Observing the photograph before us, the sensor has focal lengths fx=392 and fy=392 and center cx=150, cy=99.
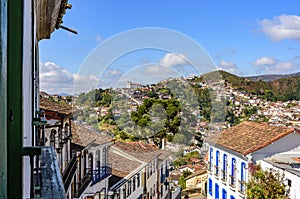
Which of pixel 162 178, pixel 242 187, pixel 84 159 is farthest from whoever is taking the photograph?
pixel 242 187

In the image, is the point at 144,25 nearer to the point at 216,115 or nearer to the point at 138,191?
the point at 216,115

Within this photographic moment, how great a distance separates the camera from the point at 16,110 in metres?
0.57

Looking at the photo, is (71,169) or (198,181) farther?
(198,181)

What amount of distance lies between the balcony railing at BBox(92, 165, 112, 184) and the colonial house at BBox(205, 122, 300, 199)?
1.94 metres

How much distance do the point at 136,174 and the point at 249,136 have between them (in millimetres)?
2753

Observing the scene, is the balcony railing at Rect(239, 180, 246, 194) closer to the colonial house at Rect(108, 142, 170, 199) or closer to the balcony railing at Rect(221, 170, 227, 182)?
→ the balcony railing at Rect(221, 170, 227, 182)

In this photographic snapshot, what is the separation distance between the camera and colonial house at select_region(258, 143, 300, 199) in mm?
6578

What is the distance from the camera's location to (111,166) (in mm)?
7422

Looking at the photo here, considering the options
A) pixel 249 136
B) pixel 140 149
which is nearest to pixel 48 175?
pixel 140 149

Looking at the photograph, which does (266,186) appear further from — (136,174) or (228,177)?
(136,174)

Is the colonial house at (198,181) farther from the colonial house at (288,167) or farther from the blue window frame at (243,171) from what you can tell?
the colonial house at (288,167)

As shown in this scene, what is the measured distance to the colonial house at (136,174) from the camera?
6766 millimetres

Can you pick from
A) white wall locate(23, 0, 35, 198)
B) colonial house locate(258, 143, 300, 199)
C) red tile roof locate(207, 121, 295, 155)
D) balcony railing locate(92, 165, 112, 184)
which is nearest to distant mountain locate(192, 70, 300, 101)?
red tile roof locate(207, 121, 295, 155)

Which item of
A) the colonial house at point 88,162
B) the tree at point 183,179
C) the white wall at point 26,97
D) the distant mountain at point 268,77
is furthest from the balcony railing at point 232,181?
Result: the white wall at point 26,97
